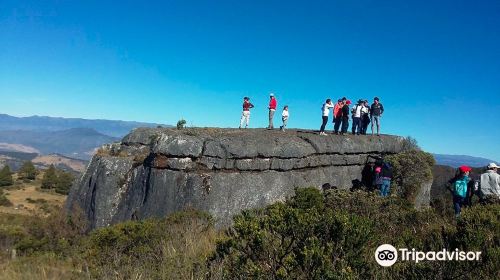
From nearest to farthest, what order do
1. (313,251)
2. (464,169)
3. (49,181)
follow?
(313,251) → (464,169) → (49,181)

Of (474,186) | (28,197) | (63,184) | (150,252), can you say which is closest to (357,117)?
(474,186)

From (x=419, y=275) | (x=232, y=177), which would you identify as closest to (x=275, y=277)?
(x=419, y=275)

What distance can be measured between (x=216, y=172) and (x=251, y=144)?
8.74 ft

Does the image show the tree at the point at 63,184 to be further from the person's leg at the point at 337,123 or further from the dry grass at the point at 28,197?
the person's leg at the point at 337,123

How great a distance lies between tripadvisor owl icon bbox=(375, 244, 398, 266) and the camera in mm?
5328

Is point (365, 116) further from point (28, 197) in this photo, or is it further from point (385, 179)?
point (28, 197)

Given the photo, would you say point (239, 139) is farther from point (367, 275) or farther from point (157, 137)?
point (367, 275)

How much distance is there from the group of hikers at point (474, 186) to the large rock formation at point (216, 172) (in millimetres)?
9780

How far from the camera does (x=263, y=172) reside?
21125 millimetres

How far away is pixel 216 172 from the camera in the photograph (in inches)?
799

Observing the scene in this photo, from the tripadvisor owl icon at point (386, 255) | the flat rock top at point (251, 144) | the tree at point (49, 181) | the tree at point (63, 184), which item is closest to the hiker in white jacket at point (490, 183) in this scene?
the tripadvisor owl icon at point (386, 255)

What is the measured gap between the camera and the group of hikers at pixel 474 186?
1127 cm

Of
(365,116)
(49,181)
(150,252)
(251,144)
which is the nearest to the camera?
(150,252)

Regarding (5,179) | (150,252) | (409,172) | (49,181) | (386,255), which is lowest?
(5,179)
